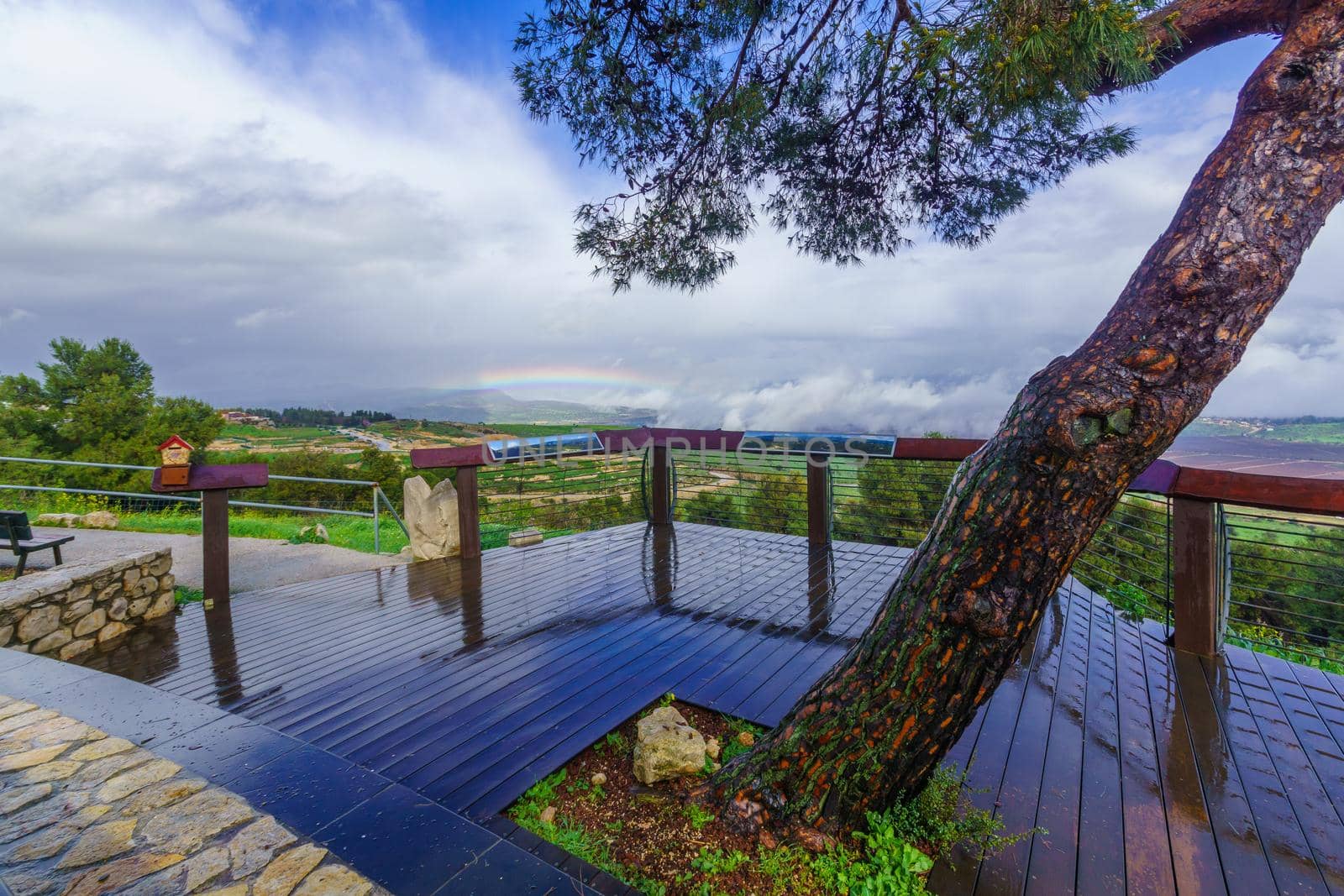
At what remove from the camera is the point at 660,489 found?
5.70 metres

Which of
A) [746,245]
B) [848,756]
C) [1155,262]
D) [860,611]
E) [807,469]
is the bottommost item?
[860,611]

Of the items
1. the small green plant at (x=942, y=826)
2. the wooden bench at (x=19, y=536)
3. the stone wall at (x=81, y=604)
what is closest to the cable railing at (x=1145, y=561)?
the small green plant at (x=942, y=826)

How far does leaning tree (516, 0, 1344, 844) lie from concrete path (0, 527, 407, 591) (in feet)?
13.7

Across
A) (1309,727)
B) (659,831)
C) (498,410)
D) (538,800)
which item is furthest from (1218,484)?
(498,410)

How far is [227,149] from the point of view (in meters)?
10.5

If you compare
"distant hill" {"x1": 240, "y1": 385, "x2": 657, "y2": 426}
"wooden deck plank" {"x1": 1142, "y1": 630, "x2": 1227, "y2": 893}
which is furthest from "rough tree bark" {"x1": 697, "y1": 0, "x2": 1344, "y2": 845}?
"distant hill" {"x1": 240, "y1": 385, "x2": 657, "y2": 426}

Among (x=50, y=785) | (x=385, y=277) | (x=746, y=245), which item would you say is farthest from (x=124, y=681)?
(x=385, y=277)

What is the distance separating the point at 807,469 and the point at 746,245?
1.87 meters

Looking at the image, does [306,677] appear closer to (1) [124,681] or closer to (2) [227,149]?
(1) [124,681]

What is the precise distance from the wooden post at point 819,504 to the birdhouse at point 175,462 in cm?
429

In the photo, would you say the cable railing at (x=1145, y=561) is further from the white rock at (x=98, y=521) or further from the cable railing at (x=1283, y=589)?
the white rock at (x=98, y=521)

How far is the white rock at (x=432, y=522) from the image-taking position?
477 centimetres

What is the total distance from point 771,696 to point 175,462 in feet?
12.2

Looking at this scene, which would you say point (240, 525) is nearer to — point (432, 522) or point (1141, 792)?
point (432, 522)
